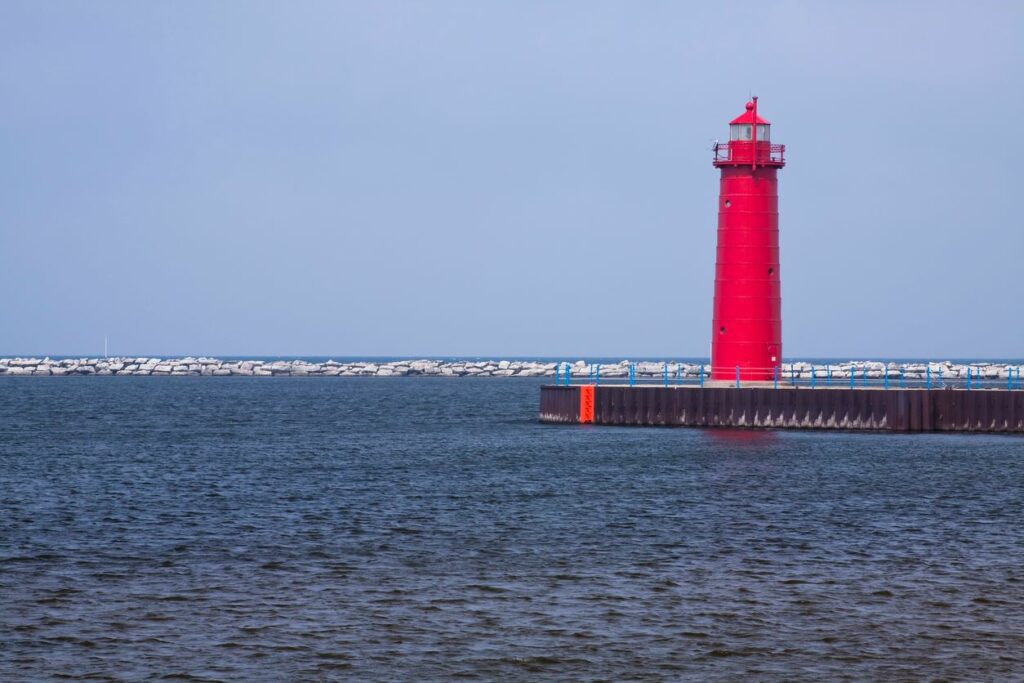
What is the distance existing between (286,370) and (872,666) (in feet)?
490

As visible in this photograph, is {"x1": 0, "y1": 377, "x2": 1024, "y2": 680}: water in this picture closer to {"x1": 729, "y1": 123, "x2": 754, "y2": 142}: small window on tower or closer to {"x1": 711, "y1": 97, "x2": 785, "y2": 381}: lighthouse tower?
{"x1": 711, "y1": 97, "x2": 785, "y2": 381}: lighthouse tower

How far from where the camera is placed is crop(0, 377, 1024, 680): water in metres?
16.9

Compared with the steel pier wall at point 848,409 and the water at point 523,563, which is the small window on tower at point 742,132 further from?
the water at point 523,563

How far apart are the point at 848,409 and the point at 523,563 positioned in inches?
1062

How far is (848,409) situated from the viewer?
157ft

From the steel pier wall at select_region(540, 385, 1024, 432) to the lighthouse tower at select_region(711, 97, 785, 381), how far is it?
167 cm

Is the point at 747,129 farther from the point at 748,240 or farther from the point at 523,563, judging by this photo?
the point at 523,563

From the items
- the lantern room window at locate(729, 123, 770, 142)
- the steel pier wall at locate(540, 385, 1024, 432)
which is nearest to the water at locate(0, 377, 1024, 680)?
the steel pier wall at locate(540, 385, 1024, 432)

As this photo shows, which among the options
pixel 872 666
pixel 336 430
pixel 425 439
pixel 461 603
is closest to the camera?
pixel 872 666

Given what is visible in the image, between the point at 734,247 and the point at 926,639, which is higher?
the point at 734,247

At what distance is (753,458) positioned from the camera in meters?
40.2

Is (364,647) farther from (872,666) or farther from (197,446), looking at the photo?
(197,446)

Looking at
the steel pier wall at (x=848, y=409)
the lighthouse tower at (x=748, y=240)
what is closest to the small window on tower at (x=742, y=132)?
the lighthouse tower at (x=748, y=240)

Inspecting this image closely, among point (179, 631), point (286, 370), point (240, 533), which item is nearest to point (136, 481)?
point (240, 533)
